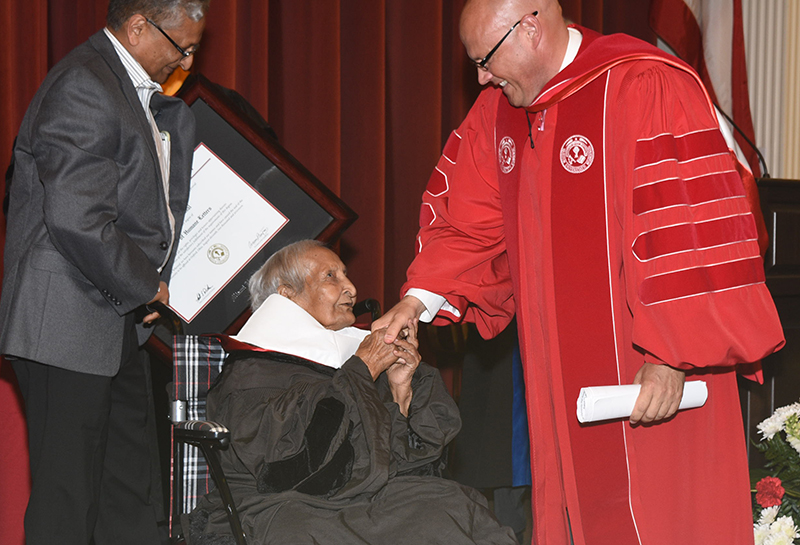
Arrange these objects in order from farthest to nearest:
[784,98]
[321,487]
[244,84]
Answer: [784,98] < [244,84] < [321,487]

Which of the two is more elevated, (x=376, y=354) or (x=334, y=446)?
(x=376, y=354)

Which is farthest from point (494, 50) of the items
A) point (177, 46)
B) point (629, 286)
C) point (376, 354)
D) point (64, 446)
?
point (64, 446)

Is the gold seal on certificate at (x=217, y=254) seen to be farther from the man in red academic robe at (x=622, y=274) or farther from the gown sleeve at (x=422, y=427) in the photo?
the man in red academic robe at (x=622, y=274)

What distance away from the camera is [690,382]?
4.96 ft

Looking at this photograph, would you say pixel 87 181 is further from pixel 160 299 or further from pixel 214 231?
pixel 214 231

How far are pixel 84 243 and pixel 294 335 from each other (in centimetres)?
66

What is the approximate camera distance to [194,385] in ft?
7.55

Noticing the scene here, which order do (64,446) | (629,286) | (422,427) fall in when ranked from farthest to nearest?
(422,427) → (64,446) → (629,286)

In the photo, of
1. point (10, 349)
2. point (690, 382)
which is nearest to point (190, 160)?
point (10, 349)

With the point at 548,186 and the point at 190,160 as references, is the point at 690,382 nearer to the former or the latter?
the point at 548,186

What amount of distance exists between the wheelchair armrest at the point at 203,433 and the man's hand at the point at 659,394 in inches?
38.9

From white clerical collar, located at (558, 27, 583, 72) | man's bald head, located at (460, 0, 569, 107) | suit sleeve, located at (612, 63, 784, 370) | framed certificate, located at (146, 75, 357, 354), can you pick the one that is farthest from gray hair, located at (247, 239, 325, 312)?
suit sleeve, located at (612, 63, 784, 370)

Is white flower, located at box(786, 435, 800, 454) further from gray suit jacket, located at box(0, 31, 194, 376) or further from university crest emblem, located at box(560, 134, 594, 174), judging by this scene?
gray suit jacket, located at box(0, 31, 194, 376)

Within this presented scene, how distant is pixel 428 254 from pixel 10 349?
45.1 inches
